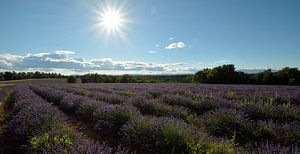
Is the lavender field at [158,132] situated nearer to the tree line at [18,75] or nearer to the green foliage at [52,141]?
the green foliage at [52,141]

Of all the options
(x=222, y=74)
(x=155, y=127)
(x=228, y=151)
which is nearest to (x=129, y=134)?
(x=155, y=127)

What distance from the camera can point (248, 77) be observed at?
4256cm

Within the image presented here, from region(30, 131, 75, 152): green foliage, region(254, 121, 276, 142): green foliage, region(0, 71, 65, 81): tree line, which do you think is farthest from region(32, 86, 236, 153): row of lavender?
region(0, 71, 65, 81): tree line

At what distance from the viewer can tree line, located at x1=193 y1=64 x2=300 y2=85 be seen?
119 feet

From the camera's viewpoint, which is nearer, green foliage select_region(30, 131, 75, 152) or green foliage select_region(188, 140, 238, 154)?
green foliage select_region(188, 140, 238, 154)

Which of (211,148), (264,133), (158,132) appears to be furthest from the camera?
(264,133)

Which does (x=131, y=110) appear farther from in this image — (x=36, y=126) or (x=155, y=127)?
(x=36, y=126)

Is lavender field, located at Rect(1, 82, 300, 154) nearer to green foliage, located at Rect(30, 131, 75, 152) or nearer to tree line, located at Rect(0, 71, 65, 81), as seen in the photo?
green foliage, located at Rect(30, 131, 75, 152)

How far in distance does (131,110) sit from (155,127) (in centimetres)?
176

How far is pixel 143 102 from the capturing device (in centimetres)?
822

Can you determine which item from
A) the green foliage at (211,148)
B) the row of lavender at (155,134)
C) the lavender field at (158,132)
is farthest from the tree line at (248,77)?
the green foliage at (211,148)

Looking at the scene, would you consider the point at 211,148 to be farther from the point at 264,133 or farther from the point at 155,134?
the point at 264,133

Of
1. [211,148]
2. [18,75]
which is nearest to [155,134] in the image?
[211,148]

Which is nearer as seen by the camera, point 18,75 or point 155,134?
point 155,134
